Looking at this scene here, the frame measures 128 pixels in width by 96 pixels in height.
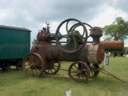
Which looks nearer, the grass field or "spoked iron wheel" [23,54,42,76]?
the grass field

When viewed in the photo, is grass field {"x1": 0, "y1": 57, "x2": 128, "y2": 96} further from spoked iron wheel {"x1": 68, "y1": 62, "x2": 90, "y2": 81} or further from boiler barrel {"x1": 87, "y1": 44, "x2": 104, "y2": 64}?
boiler barrel {"x1": 87, "y1": 44, "x2": 104, "y2": 64}

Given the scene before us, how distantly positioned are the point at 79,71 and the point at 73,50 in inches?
37.5

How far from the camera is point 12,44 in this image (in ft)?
74.7

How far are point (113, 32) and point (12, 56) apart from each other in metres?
83.1

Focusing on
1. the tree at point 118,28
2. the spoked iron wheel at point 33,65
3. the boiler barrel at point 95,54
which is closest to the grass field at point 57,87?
the spoked iron wheel at point 33,65

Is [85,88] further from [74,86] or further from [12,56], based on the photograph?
[12,56]

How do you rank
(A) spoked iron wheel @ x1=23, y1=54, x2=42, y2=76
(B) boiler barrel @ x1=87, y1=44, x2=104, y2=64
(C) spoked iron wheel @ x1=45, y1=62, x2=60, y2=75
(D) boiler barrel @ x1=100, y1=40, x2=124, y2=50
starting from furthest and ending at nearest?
(C) spoked iron wheel @ x1=45, y1=62, x2=60, y2=75
(A) spoked iron wheel @ x1=23, y1=54, x2=42, y2=76
(D) boiler barrel @ x1=100, y1=40, x2=124, y2=50
(B) boiler barrel @ x1=87, y1=44, x2=104, y2=64

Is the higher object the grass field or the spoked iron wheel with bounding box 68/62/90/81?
the spoked iron wheel with bounding box 68/62/90/81

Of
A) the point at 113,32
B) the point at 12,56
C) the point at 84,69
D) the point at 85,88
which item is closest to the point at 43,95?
the point at 85,88

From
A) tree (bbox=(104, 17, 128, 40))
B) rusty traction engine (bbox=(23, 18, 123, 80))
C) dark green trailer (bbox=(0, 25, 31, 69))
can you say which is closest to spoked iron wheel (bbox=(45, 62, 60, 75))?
rusty traction engine (bbox=(23, 18, 123, 80))

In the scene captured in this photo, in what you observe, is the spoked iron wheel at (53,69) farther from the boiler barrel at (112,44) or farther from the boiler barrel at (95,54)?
the boiler barrel at (112,44)

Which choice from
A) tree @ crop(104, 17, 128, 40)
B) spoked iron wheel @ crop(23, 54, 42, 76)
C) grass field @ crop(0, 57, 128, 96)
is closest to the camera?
grass field @ crop(0, 57, 128, 96)

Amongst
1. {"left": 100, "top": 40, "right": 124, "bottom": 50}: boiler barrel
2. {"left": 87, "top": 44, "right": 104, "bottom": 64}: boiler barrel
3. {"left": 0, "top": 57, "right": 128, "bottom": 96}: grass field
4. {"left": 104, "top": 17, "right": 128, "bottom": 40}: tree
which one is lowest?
{"left": 0, "top": 57, "right": 128, "bottom": 96}: grass field

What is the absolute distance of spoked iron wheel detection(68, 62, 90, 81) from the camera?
16531mm
